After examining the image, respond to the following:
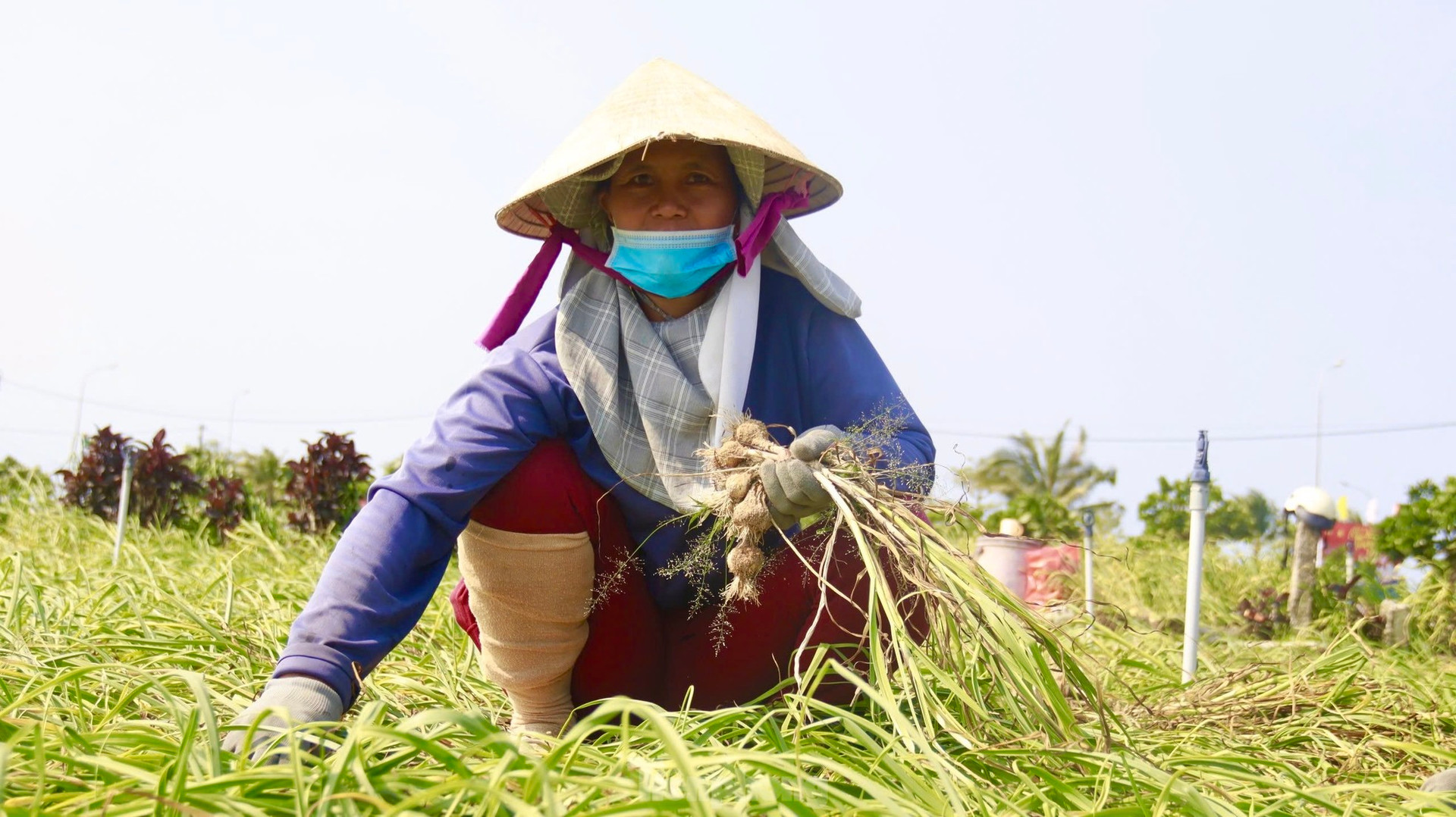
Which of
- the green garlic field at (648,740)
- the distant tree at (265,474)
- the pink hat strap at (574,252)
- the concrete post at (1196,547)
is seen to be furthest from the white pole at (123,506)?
the concrete post at (1196,547)

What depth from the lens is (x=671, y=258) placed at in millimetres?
2164

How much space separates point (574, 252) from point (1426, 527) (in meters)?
3.56

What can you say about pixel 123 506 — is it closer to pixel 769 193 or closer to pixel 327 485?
pixel 327 485

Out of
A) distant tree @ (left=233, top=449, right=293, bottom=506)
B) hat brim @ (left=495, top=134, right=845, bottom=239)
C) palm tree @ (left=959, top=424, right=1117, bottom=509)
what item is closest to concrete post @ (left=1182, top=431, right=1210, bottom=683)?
hat brim @ (left=495, top=134, right=845, bottom=239)

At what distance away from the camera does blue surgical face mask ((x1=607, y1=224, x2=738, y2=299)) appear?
2166 mm

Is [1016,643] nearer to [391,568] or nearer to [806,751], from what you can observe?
[806,751]

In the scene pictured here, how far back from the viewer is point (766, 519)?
5.96ft

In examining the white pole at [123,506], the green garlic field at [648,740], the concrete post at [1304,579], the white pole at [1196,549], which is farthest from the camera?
the concrete post at [1304,579]

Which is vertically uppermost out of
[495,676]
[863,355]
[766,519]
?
[863,355]

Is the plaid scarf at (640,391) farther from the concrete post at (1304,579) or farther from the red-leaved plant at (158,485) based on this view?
the red-leaved plant at (158,485)

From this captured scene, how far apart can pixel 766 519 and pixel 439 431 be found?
22.8 inches

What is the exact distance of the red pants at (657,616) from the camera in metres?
2.07

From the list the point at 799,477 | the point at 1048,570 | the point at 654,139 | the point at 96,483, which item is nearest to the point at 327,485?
the point at 96,483

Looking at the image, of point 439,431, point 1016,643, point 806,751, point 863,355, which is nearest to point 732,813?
point 806,751
